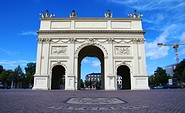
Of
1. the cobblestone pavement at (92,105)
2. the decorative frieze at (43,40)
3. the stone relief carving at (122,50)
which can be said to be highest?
the decorative frieze at (43,40)

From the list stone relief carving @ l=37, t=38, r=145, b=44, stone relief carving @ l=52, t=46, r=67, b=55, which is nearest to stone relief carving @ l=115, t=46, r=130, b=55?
stone relief carving @ l=37, t=38, r=145, b=44

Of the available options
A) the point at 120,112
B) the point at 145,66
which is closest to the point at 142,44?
the point at 145,66

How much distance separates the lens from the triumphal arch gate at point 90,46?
3322cm

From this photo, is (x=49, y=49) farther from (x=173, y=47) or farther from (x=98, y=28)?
(x=173, y=47)

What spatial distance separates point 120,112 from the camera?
543cm

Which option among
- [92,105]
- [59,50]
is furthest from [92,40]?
[92,105]

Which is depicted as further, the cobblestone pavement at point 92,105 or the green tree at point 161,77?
the green tree at point 161,77

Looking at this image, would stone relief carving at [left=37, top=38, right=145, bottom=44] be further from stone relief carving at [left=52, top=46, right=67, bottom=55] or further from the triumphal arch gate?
stone relief carving at [left=52, top=46, right=67, bottom=55]

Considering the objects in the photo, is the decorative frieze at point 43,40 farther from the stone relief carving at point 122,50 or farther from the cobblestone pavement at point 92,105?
the cobblestone pavement at point 92,105

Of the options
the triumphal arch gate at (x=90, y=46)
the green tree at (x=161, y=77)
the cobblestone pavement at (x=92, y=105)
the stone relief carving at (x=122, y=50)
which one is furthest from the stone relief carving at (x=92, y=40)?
the green tree at (x=161, y=77)

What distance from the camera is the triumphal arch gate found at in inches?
1308

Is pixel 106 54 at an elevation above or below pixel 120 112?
above

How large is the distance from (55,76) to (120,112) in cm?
3532

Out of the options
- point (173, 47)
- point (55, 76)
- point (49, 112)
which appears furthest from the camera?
point (173, 47)
